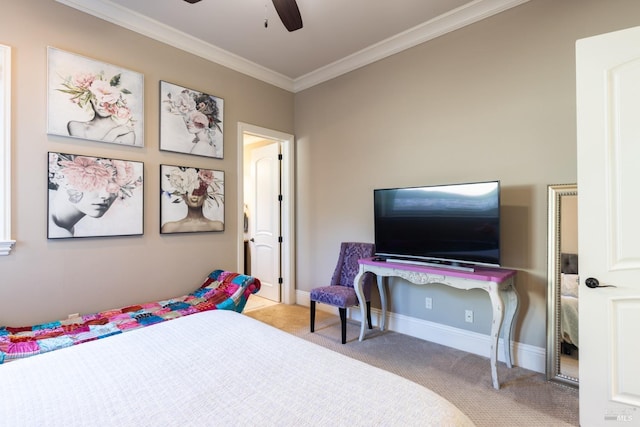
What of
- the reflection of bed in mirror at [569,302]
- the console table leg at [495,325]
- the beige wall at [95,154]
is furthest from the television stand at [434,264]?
the beige wall at [95,154]

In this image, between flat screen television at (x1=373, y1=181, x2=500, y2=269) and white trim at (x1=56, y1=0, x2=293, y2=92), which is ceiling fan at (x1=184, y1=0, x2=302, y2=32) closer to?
white trim at (x1=56, y1=0, x2=293, y2=92)

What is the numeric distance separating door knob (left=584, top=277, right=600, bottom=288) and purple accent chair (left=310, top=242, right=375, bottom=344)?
1851 mm

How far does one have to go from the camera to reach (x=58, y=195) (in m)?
2.50

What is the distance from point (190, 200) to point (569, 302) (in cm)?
342

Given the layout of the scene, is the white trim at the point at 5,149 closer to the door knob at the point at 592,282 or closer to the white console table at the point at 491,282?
the white console table at the point at 491,282

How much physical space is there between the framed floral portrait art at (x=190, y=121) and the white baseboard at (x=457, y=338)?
2553mm

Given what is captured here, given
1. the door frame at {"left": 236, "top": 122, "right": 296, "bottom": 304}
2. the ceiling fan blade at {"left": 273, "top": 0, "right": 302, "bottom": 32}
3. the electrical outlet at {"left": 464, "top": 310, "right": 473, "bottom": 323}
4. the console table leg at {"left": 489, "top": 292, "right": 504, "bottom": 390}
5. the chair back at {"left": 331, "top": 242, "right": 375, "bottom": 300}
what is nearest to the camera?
the ceiling fan blade at {"left": 273, "top": 0, "right": 302, "bottom": 32}

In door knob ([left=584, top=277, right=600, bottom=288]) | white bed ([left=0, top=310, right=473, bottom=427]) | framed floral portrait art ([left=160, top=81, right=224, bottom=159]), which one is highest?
framed floral portrait art ([left=160, top=81, right=224, bottom=159])

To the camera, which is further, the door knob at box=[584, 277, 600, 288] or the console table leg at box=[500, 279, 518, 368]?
the console table leg at box=[500, 279, 518, 368]

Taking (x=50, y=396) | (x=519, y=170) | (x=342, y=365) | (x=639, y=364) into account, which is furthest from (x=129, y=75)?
(x=639, y=364)

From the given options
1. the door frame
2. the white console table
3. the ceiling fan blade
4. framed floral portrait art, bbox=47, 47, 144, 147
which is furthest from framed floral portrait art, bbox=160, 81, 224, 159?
the white console table

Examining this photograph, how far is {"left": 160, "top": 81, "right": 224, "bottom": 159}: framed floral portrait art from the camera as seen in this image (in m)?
3.11

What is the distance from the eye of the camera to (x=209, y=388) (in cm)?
101

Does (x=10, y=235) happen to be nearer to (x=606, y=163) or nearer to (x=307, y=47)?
(x=307, y=47)
